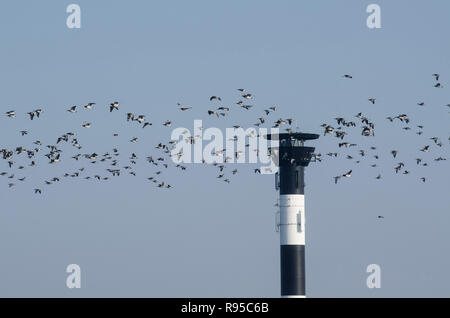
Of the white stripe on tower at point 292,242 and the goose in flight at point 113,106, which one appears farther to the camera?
the white stripe on tower at point 292,242

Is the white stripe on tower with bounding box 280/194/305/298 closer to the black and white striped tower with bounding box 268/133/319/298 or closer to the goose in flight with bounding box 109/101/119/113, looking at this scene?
the black and white striped tower with bounding box 268/133/319/298

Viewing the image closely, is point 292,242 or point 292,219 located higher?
point 292,219

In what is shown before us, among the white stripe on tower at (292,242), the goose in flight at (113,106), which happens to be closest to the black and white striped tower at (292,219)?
the white stripe on tower at (292,242)

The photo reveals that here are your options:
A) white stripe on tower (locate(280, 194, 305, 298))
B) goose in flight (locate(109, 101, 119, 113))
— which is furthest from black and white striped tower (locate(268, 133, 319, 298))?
goose in flight (locate(109, 101, 119, 113))

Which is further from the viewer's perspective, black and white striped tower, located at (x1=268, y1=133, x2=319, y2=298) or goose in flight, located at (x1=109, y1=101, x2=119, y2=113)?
black and white striped tower, located at (x1=268, y1=133, x2=319, y2=298)

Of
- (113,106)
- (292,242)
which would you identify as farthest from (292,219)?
(113,106)

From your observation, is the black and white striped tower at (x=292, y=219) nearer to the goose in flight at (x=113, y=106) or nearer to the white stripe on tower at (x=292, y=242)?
the white stripe on tower at (x=292, y=242)

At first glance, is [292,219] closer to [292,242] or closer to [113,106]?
[292,242]
